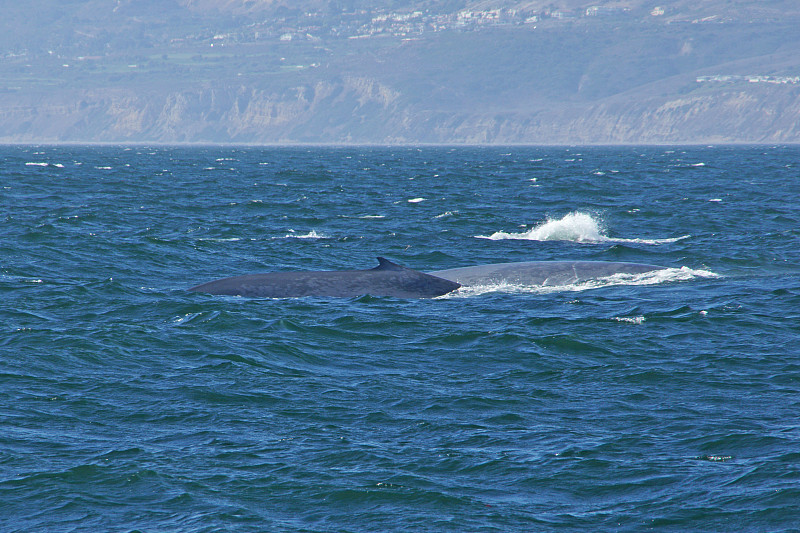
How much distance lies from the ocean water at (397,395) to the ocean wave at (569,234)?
5.63 feet

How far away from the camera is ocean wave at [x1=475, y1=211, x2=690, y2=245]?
1282 inches

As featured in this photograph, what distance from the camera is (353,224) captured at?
38281mm

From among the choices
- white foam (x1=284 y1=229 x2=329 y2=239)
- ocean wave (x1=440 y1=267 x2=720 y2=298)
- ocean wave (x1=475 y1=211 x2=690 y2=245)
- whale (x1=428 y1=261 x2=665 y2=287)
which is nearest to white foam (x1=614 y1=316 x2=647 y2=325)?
ocean wave (x1=440 y1=267 x2=720 y2=298)

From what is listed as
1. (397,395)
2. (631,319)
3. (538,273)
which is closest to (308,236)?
(538,273)

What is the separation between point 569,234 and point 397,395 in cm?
2041

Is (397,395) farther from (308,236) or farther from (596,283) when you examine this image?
(308,236)

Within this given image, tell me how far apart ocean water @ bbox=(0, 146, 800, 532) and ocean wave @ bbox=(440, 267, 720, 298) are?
12 centimetres

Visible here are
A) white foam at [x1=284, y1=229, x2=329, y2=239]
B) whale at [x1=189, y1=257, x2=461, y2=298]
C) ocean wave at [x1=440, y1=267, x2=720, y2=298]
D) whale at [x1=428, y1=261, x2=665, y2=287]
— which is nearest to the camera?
whale at [x1=189, y1=257, x2=461, y2=298]

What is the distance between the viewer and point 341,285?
21594 millimetres

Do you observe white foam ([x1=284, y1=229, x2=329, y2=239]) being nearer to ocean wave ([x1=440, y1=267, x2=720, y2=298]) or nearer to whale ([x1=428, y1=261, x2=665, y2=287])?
whale ([x1=428, y1=261, x2=665, y2=287])

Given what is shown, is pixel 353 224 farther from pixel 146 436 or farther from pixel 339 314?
pixel 146 436

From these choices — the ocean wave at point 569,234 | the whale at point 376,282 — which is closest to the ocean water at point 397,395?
the whale at point 376,282

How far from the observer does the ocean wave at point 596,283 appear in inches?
885

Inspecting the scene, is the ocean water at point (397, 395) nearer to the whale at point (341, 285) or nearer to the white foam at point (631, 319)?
the white foam at point (631, 319)
